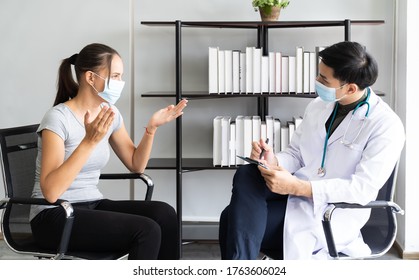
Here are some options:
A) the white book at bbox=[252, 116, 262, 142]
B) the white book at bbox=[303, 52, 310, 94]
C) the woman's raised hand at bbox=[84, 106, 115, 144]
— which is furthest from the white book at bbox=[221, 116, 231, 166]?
the woman's raised hand at bbox=[84, 106, 115, 144]

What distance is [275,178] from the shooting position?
248cm

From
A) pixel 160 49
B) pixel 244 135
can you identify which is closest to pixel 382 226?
pixel 244 135

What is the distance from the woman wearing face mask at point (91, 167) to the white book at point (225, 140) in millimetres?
1011

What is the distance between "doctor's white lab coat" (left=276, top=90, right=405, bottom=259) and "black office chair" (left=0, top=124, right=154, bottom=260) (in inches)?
26.2

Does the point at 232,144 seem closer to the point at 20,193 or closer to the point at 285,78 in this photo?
the point at 285,78

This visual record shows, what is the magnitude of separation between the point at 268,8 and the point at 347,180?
1.62m

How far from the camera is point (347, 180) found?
2.46 m

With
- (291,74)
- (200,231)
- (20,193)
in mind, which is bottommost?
(200,231)
